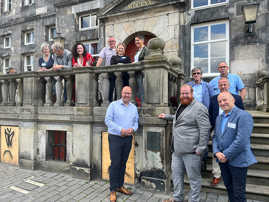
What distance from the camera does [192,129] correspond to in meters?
2.83

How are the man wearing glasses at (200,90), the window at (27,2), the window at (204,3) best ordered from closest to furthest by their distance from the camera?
the man wearing glasses at (200,90) → the window at (204,3) → the window at (27,2)

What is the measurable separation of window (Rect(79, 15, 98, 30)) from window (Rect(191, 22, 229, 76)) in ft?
17.4

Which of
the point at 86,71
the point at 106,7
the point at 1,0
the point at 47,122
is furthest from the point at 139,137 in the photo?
the point at 1,0

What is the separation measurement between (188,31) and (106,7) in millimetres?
3954

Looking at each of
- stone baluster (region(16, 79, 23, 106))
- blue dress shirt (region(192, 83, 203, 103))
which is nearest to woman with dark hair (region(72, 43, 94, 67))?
stone baluster (region(16, 79, 23, 106))

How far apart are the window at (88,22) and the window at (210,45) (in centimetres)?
529

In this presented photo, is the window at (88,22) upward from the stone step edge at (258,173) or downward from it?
upward

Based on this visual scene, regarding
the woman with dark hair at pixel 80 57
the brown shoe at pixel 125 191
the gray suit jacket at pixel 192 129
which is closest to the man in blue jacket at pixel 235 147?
the gray suit jacket at pixel 192 129

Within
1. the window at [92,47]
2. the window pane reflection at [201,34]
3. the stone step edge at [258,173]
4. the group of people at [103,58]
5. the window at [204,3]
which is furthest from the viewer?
the window at [92,47]

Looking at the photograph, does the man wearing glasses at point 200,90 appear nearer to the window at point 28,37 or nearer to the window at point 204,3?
the window at point 204,3

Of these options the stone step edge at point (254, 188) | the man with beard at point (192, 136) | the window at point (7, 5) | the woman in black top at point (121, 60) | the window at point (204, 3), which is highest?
the window at point (7, 5)

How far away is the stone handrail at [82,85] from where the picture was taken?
12.5 ft

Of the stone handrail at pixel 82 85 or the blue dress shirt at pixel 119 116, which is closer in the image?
the blue dress shirt at pixel 119 116

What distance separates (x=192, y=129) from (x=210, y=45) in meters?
5.74
